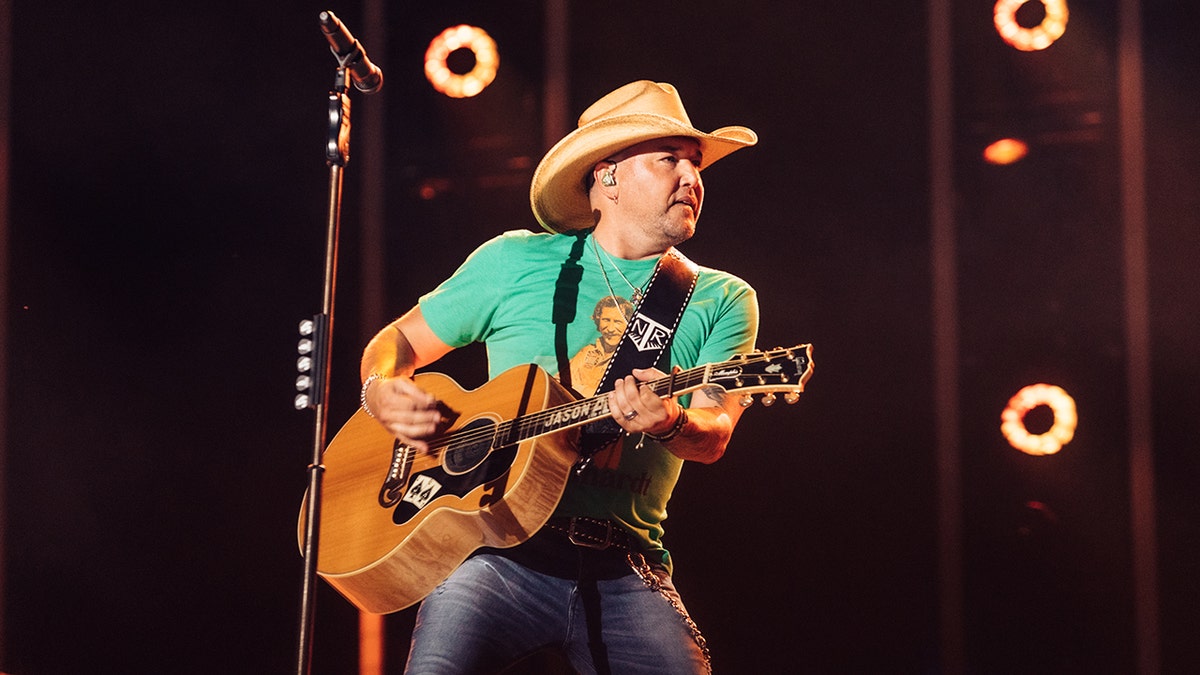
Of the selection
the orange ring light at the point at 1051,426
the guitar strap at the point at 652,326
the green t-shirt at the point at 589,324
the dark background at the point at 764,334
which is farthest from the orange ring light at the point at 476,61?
the orange ring light at the point at 1051,426

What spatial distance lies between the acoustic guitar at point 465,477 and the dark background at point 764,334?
6.01 ft

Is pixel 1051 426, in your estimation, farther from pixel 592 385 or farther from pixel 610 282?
pixel 592 385

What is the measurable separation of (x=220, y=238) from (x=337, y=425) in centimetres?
92

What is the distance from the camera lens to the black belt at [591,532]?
2719mm

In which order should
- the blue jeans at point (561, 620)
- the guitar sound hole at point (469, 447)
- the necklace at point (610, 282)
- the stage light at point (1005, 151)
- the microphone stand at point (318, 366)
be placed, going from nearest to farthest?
the microphone stand at point (318, 366) → the blue jeans at point (561, 620) → the guitar sound hole at point (469, 447) → the necklace at point (610, 282) → the stage light at point (1005, 151)

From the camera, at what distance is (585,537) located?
2.72 metres

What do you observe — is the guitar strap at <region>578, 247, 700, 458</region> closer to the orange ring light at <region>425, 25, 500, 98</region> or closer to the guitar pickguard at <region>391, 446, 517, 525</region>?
the guitar pickguard at <region>391, 446, 517, 525</region>

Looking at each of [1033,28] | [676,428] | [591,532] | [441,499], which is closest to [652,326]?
[676,428]

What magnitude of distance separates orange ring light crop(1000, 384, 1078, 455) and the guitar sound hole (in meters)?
2.43

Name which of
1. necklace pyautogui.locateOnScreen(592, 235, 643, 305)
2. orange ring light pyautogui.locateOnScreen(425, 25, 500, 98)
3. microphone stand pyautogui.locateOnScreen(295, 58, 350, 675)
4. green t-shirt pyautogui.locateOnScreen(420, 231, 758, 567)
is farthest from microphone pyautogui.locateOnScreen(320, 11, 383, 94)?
orange ring light pyautogui.locateOnScreen(425, 25, 500, 98)

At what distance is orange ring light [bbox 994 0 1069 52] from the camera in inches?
172

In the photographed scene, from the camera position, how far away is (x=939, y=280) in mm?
4473

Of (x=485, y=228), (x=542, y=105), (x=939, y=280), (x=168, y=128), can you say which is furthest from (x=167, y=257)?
(x=939, y=280)

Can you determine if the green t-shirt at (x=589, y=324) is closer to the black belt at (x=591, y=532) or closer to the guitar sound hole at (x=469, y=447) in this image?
the black belt at (x=591, y=532)
